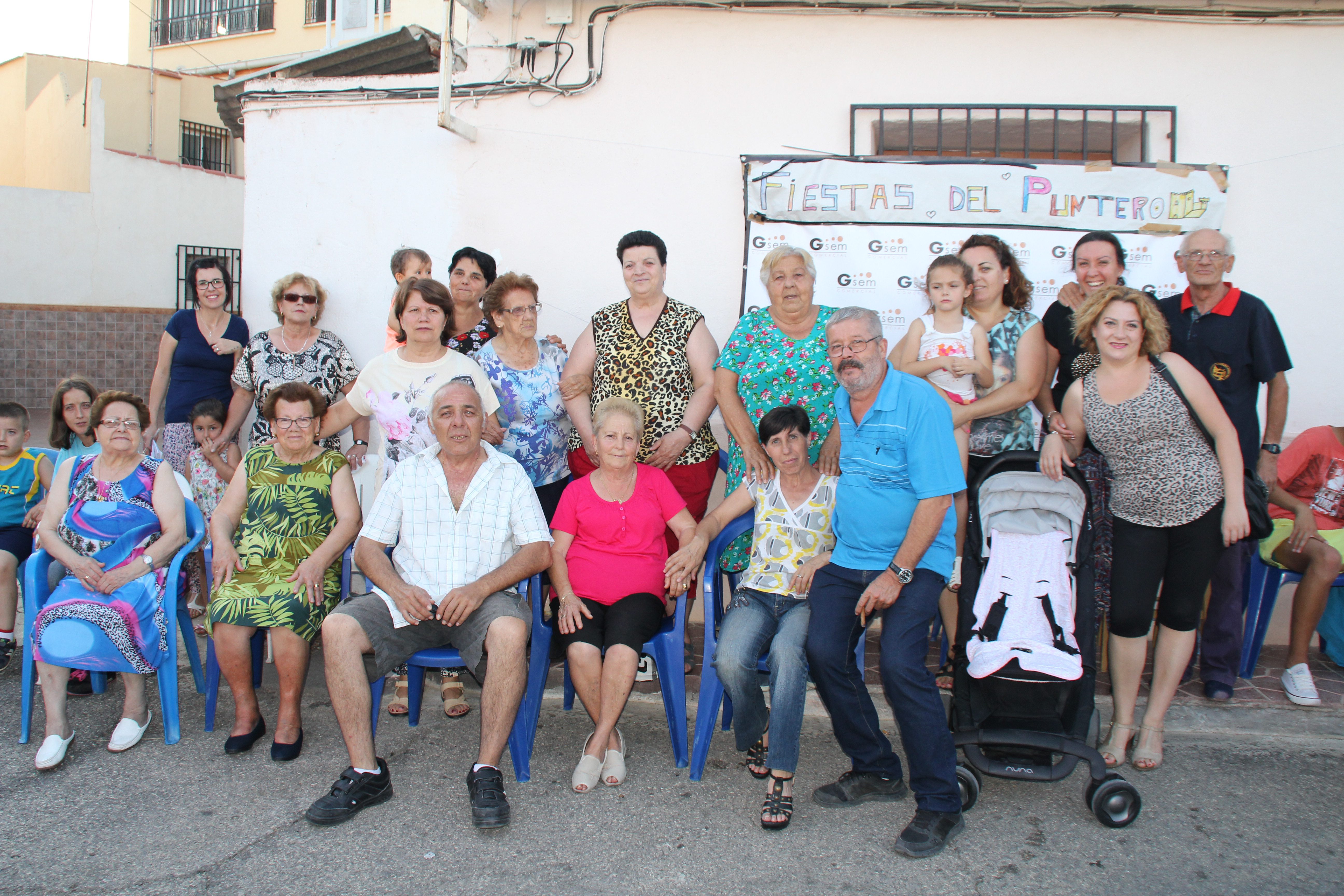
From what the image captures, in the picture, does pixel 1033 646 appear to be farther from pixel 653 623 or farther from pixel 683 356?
pixel 683 356

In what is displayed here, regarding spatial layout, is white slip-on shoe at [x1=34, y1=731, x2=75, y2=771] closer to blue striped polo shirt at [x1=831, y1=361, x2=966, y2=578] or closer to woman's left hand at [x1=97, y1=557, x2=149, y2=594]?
woman's left hand at [x1=97, y1=557, x2=149, y2=594]

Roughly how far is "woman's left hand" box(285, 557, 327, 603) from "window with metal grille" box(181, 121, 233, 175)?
1576 cm

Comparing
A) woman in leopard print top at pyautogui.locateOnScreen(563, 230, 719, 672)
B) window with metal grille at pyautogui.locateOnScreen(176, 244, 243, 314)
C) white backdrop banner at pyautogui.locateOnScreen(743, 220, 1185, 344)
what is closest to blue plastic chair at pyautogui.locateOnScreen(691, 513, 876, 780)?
woman in leopard print top at pyautogui.locateOnScreen(563, 230, 719, 672)

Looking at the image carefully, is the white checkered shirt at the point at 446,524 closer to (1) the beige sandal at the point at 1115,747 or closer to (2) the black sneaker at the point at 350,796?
(2) the black sneaker at the point at 350,796

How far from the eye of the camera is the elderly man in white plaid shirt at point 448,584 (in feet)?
10.1

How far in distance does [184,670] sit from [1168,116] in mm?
5981

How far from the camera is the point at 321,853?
8.89ft

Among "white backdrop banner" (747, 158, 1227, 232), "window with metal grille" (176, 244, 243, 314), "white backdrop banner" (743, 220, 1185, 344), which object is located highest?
"window with metal grille" (176, 244, 243, 314)

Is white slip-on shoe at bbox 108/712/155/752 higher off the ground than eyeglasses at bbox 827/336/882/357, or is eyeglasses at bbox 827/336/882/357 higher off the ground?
eyeglasses at bbox 827/336/882/357

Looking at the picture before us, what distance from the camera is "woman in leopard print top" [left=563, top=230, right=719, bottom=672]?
388 centimetres

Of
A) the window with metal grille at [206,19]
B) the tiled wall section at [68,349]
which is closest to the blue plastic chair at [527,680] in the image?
the tiled wall section at [68,349]

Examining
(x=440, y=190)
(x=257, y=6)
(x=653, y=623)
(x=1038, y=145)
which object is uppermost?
(x=257, y=6)

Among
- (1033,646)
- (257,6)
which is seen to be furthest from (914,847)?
(257,6)

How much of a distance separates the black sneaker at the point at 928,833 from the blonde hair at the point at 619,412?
5.61 ft
